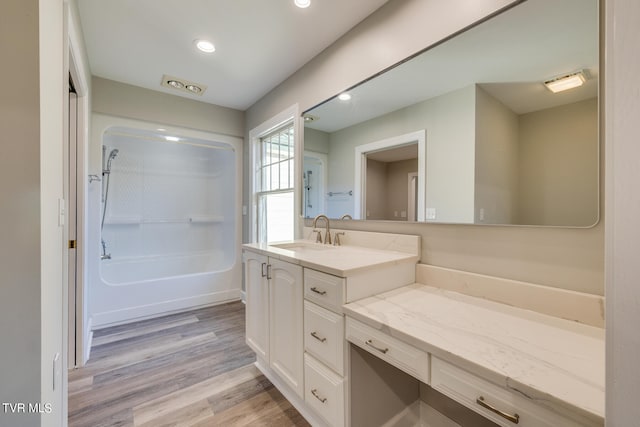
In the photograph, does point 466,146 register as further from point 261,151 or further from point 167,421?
point 261,151

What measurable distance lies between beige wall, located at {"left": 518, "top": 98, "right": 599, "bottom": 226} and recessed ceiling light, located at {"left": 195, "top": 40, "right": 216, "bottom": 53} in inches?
85.6

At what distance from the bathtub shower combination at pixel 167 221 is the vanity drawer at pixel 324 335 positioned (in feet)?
7.62

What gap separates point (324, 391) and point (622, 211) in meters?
1.30

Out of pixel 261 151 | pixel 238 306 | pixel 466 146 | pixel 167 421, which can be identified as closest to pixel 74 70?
pixel 261 151

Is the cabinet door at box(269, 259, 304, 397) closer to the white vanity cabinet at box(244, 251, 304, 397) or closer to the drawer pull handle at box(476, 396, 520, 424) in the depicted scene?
the white vanity cabinet at box(244, 251, 304, 397)

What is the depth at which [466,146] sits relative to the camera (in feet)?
4.40

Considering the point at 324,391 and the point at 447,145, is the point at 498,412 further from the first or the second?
the point at 447,145

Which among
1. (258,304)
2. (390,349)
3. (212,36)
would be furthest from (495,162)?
(212,36)

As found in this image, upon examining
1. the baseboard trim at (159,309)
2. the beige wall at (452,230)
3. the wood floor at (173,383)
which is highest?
the beige wall at (452,230)

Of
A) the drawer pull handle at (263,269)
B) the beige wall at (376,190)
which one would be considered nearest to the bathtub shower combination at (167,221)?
the drawer pull handle at (263,269)

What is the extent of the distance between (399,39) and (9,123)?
1.80 m

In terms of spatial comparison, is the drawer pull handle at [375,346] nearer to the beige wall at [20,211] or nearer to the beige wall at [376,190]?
the beige wall at [376,190]

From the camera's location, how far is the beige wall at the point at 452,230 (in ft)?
3.35

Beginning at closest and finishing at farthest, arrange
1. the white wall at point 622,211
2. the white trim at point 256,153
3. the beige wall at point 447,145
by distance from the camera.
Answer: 1. the white wall at point 622,211
2. the beige wall at point 447,145
3. the white trim at point 256,153
